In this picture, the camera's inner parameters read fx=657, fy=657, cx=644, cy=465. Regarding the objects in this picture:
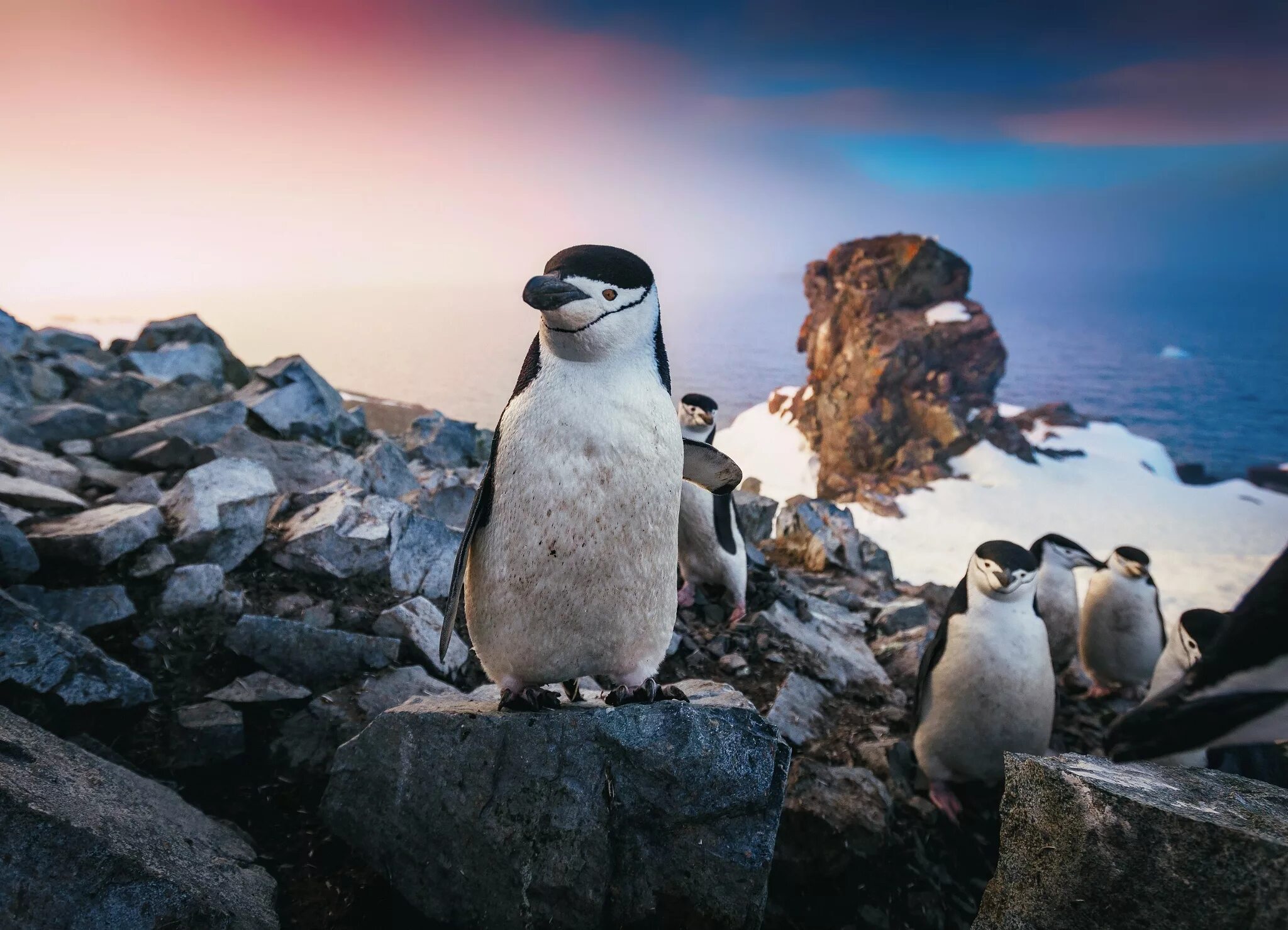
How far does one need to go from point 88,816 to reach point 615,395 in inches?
69.7

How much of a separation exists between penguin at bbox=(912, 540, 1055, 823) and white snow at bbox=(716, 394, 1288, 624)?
16080 mm

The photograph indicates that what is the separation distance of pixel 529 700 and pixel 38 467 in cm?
373

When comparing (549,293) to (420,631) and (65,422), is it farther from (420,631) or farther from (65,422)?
(65,422)

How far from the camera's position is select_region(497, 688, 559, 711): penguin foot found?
2.20 meters

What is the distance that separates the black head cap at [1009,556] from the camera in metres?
3.46

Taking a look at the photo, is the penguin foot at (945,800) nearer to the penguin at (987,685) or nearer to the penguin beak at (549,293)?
the penguin at (987,685)

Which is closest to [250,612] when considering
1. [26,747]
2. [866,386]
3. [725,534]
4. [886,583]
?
[26,747]

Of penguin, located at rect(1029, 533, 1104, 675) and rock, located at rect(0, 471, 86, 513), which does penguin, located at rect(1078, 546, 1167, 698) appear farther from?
rock, located at rect(0, 471, 86, 513)

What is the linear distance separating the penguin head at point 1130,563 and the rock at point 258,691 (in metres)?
6.02

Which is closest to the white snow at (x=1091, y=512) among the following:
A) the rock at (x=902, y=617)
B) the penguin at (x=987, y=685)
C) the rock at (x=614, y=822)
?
the rock at (x=902, y=617)

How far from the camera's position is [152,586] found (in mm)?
3227

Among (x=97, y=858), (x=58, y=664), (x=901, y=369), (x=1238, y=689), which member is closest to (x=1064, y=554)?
(x=1238, y=689)

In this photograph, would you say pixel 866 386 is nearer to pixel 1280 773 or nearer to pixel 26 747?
pixel 1280 773

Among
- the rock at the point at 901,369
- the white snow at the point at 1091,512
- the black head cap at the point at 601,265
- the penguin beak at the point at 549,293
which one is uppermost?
the black head cap at the point at 601,265
